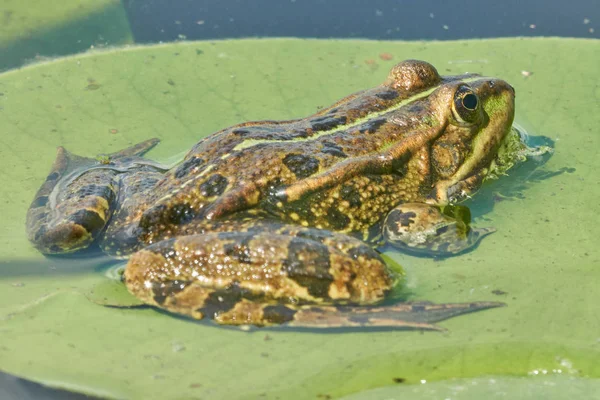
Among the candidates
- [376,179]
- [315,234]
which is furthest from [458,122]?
[315,234]

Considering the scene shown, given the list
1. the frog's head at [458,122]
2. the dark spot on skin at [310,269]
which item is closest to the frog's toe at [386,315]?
the dark spot on skin at [310,269]

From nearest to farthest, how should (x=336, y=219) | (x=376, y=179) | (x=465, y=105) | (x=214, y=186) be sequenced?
1. (x=214, y=186)
2. (x=336, y=219)
3. (x=376, y=179)
4. (x=465, y=105)

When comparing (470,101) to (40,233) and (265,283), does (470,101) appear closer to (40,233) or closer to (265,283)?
(265,283)

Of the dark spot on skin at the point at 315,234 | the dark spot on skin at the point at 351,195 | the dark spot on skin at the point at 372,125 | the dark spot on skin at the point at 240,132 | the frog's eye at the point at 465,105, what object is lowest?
the dark spot on skin at the point at 315,234

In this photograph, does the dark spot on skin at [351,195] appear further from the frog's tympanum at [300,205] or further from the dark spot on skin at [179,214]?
the dark spot on skin at [179,214]

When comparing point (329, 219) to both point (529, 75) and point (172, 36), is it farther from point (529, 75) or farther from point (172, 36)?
point (172, 36)

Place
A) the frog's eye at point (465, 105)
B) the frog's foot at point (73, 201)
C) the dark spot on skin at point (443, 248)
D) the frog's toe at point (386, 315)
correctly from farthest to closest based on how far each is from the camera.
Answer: the frog's eye at point (465, 105) → the dark spot on skin at point (443, 248) → the frog's foot at point (73, 201) → the frog's toe at point (386, 315)

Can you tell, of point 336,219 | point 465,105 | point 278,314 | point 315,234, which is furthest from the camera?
point 465,105
